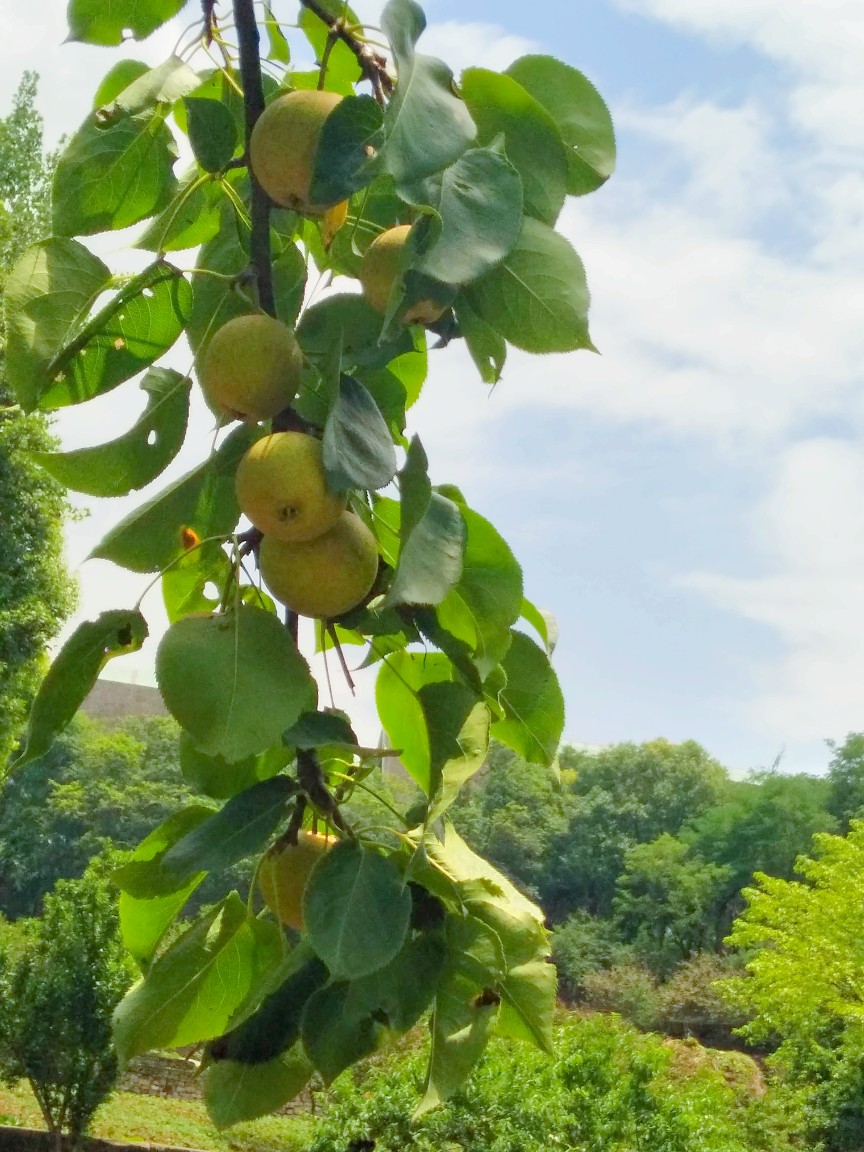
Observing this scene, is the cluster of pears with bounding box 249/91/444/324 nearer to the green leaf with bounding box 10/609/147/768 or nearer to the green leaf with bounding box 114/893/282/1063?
the green leaf with bounding box 10/609/147/768

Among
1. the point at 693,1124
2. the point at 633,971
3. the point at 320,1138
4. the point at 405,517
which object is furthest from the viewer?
the point at 633,971

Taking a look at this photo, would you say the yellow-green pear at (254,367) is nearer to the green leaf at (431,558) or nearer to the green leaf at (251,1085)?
the green leaf at (431,558)

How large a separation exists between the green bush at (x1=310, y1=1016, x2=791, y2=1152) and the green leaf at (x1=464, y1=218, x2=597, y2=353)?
351 centimetres

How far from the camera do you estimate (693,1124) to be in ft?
15.1

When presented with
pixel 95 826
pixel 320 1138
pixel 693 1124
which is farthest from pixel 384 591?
pixel 95 826

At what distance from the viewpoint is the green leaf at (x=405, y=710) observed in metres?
0.64

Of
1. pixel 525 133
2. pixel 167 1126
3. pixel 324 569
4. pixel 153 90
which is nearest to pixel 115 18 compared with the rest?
pixel 153 90

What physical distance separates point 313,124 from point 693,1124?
4.75 meters

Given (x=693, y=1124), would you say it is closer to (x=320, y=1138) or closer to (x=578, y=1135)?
(x=578, y=1135)

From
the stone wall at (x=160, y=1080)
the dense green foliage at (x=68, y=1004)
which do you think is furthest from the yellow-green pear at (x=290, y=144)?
the stone wall at (x=160, y=1080)

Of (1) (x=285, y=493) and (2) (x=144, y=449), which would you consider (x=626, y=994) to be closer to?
(2) (x=144, y=449)

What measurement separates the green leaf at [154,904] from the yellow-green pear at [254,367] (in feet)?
0.69

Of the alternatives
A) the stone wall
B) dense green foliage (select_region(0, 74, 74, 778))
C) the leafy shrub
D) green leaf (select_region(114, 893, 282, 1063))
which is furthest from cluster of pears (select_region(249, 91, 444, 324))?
the leafy shrub

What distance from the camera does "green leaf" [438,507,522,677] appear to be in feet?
1.82
